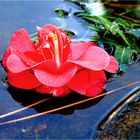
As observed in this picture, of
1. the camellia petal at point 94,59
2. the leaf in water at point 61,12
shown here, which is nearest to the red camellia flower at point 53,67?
the camellia petal at point 94,59

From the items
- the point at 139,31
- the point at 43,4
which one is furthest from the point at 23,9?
the point at 139,31

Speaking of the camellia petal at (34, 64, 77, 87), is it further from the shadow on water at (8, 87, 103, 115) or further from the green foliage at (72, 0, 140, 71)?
the green foliage at (72, 0, 140, 71)

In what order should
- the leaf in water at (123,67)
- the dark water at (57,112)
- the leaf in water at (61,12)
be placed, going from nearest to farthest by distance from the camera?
the dark water at (57,112) < the leaf in water at (123,67) < the leaf in water at (61,12)

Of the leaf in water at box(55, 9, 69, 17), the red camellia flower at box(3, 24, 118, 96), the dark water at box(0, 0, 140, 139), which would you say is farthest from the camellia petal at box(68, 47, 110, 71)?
the leaf in water at box(55, 9, 69, 17)

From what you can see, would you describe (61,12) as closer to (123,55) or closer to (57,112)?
(123,55)

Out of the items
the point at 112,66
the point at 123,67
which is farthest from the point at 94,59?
the point at 123,67

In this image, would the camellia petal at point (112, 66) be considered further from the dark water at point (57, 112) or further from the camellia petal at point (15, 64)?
the camellia petal at point (15, 64)

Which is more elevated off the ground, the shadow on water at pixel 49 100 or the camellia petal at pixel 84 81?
the camellia petal at pixel 84 81
